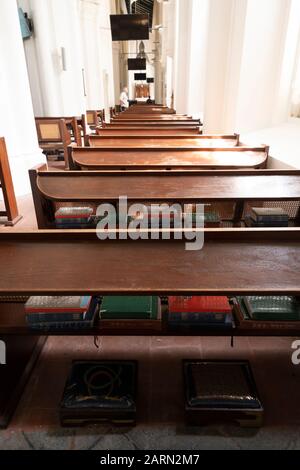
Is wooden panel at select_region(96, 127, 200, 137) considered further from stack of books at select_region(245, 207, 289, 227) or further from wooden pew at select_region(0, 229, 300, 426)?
wooden pew at select_region(0, 229, 300, 426)

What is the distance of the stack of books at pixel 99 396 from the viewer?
1333mm

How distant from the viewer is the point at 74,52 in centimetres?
810

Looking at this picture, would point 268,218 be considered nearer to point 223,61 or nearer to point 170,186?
point 170,186

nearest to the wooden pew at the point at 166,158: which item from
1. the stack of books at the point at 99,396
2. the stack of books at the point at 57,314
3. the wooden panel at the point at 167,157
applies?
Result: the wooden panel at the point at 167,157

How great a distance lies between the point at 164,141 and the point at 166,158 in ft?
3.20

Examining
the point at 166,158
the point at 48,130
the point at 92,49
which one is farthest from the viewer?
the point at 92,49

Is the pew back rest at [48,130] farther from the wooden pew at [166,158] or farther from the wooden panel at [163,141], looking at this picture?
the wooden pew at [166,158]

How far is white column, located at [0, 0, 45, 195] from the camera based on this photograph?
4.05 m

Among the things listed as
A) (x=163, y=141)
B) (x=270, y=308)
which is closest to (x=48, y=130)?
(x=163, y=141)

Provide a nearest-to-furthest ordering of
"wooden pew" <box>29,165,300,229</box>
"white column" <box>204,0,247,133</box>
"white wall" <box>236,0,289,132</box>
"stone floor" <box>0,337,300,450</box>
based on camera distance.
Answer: "stone floor" <box>0,337,300,450</box>
"wooden pew" <box>29,165,300,229</box>
"white wall" <box>236,0,289,132</box>
"white column" <box>204,0,247,133</box>

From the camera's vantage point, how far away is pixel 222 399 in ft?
4.40

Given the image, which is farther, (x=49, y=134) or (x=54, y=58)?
(x=54, y=58)

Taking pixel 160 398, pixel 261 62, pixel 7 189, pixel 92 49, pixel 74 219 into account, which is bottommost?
pixel 160 398

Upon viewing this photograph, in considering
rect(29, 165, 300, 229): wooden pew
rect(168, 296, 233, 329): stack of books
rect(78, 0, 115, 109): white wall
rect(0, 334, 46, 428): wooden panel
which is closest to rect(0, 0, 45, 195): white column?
rect(29, 165, 300, 229): wooden pew
